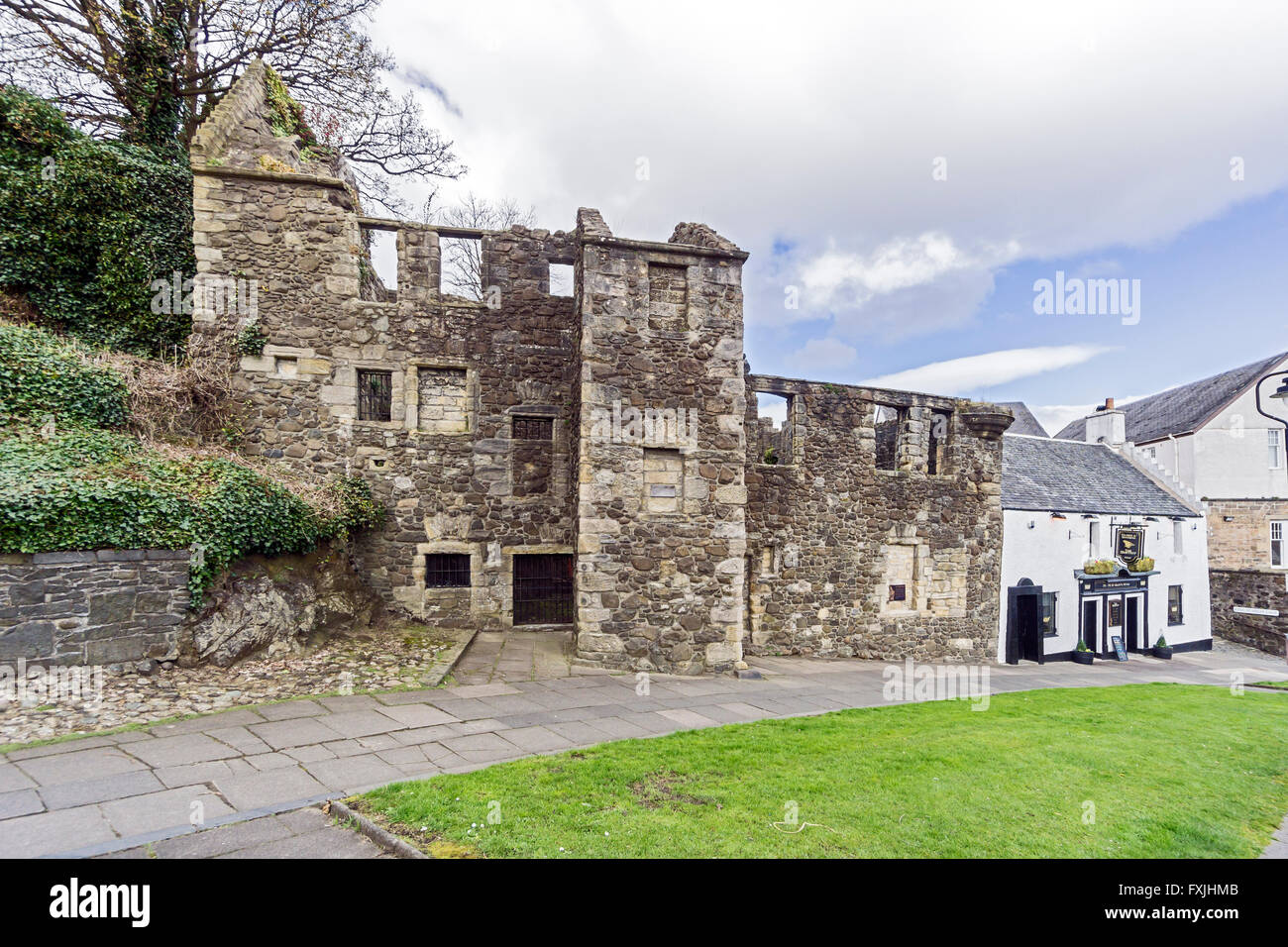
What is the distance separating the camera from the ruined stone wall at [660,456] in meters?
10.1

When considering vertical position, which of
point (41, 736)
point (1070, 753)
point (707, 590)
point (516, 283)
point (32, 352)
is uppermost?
point (516, 283)

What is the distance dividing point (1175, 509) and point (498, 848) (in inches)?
1016

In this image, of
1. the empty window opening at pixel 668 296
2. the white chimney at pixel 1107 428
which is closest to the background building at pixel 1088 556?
the white chimney at pixel 1107 428

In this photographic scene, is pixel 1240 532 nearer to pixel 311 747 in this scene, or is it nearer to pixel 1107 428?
pixel 1107 428

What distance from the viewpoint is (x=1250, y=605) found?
2322cm

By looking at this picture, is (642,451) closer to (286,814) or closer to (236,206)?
(286,814)

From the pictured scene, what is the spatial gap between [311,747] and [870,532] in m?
12.6

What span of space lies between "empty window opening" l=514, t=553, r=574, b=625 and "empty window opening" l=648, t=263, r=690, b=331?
199 inches

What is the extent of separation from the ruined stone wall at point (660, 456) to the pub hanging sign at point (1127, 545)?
16.0 m

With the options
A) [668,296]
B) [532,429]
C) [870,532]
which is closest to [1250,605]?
[870,532]

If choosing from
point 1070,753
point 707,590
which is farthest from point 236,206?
point 1070,753

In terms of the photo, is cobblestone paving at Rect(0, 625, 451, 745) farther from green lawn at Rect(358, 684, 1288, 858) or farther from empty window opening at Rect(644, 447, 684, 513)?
empty window opening at Rect(644, 447, 684, 513)

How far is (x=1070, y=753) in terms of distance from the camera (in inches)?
269

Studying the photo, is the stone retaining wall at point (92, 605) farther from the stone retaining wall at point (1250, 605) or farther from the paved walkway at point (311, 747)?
the stone retaining wall at point (1250, 605)
